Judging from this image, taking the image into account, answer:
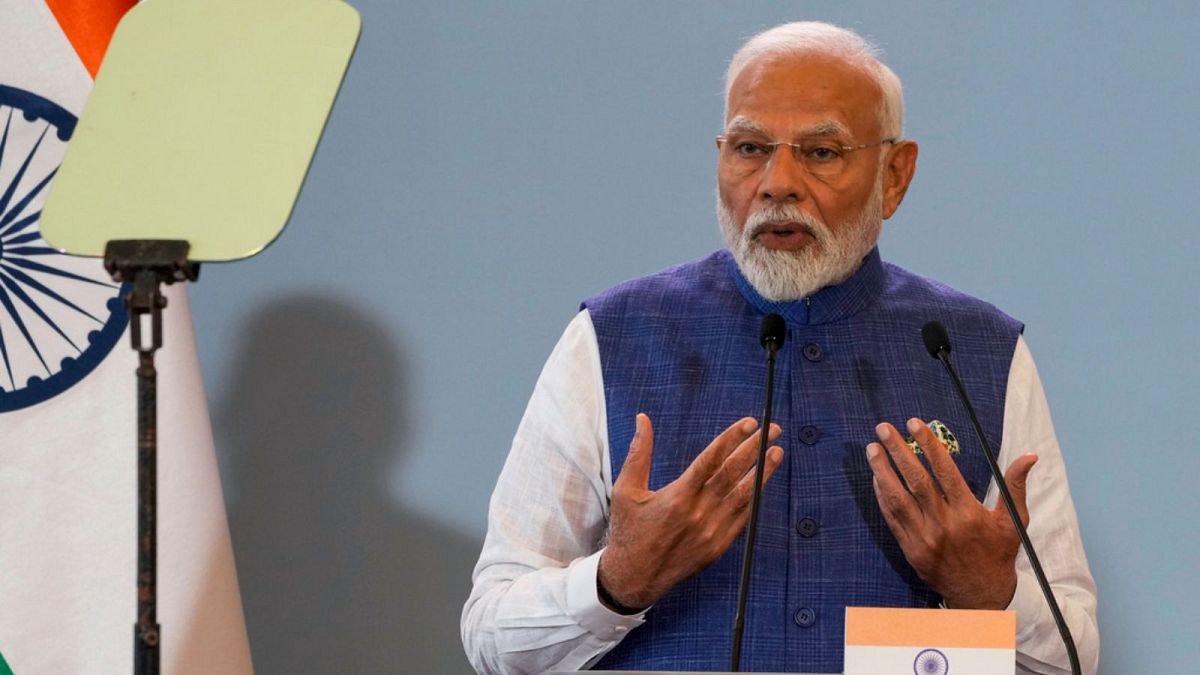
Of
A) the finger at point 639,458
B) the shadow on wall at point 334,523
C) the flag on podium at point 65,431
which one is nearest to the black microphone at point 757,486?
the finger at point 639,458

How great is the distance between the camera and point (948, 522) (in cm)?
183

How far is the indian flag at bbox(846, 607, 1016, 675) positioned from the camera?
1.39 meters

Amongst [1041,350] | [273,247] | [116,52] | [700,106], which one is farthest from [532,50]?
[116,52]

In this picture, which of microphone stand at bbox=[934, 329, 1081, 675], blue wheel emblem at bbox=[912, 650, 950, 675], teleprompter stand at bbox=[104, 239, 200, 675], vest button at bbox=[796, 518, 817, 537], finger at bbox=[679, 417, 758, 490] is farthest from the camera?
vest button at bbox=[796, 518, 817, 537]

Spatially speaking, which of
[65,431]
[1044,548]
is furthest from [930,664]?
[65,431]

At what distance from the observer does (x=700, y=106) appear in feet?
9.30

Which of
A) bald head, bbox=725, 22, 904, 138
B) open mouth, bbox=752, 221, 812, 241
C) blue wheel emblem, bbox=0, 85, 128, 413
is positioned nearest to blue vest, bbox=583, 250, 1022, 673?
open mouth, bbox=752, 221, 812, 241

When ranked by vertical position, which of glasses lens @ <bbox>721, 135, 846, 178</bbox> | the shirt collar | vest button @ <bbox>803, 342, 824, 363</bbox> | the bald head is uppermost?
the bald head

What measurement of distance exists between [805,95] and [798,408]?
0.46m

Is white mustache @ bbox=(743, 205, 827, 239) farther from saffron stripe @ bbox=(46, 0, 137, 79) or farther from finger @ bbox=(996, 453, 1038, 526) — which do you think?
saffron stripe @ bbox=(46, 0, 137, 79)

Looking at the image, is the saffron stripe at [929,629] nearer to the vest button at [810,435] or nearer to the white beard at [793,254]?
the vest button at [810,435]

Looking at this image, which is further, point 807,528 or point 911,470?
point 807,528

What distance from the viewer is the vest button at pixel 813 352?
2.24 m

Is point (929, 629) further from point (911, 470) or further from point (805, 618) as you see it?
point (805, 618)
